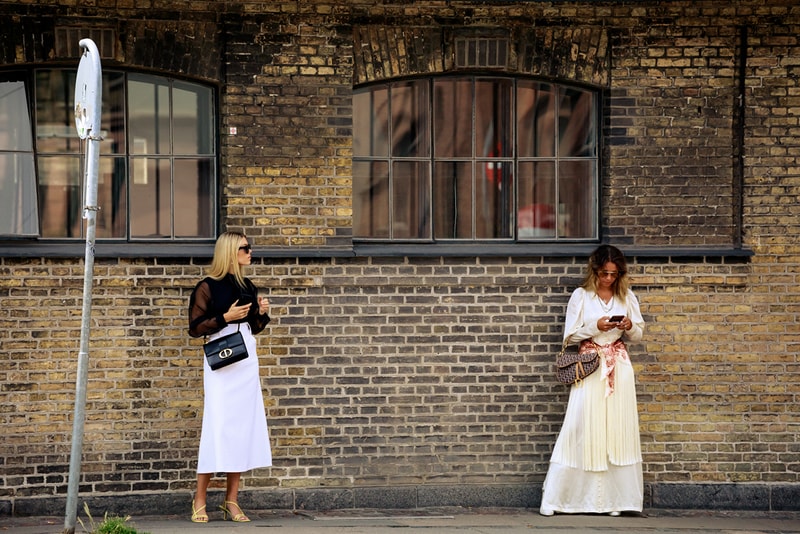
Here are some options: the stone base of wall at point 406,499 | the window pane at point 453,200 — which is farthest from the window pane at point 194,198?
the stone base of wall at point 406,499

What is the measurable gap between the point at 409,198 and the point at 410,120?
60 cm

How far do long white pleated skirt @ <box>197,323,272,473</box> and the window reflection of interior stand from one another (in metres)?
1.64

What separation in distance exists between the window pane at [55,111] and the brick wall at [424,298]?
28cm

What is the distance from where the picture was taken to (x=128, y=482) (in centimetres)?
861

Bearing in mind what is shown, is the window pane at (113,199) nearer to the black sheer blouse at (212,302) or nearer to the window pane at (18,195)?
the window pane at (18,195)

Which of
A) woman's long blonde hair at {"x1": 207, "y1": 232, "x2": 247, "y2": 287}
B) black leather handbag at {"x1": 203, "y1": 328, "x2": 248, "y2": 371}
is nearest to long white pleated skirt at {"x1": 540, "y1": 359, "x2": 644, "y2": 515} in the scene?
black leather handbag at {"x1": 203, "y1": 328, "x2": 248, "y2": 371}

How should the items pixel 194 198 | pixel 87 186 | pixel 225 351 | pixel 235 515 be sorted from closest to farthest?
pixel 87 186 → pixel 225 351 → pixel 235 515 → pixel 194 198

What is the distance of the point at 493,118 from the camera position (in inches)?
364

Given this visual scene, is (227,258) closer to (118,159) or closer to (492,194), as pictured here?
(118,159)

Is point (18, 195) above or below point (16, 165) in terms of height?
below

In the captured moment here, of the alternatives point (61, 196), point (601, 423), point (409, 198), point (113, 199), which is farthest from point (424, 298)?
point (61, 196)

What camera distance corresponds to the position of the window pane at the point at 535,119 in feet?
30.2

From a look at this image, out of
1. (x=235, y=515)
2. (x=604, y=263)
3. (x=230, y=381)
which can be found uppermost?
(x=604, y=263)

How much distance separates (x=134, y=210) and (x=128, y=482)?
2019 millimetres
